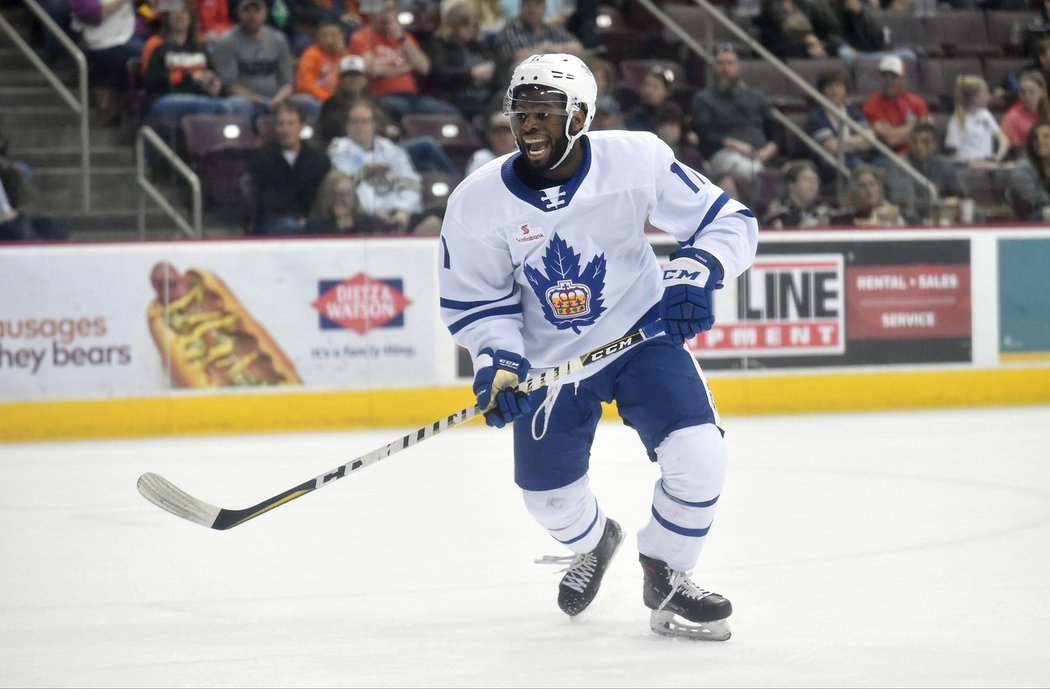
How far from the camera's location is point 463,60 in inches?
325

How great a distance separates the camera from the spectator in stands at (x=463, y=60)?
8.13 meters

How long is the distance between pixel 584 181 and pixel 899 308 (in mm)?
4859

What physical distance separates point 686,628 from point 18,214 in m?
4.75

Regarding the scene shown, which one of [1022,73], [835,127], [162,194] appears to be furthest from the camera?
[1022,73]

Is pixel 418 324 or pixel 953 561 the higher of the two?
pixel 418 324

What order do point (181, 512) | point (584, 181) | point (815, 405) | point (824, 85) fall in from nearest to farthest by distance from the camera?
point (584, 181), point (181, 512), point (815, 405), point (824, 85)

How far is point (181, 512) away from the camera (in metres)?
3.70

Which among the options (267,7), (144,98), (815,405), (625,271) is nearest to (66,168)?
(144,98)

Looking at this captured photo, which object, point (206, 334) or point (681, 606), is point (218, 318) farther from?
point (681, 606)

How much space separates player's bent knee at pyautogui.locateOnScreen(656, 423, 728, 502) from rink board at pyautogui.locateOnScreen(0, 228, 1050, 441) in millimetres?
4136

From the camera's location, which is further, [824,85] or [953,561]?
[824,85]

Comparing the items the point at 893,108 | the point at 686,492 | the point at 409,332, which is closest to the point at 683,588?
the point at 686,492

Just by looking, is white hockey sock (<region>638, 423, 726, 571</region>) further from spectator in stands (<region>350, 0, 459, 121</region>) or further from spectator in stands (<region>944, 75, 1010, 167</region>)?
spectator in stands (<region>944, 75, 1010, 167</region>)

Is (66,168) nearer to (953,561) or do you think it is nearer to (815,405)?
(815,405)
